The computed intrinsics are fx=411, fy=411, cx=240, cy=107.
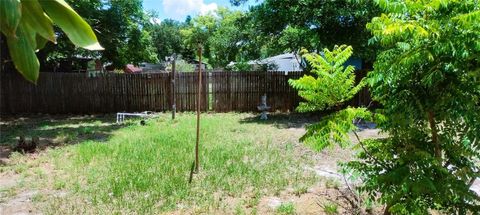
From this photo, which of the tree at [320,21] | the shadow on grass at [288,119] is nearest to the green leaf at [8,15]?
the shadow on grass at [288,119]

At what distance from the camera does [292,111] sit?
1320 cm

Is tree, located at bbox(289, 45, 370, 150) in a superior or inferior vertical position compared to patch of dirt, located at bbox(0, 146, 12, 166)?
superior

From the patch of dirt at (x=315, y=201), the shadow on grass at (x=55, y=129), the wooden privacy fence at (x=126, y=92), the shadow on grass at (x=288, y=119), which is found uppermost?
the wooden privacy fence at (x=126, y=92)

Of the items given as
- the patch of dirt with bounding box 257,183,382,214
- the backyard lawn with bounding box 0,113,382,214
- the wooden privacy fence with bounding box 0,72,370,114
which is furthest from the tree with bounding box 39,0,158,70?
the patch of dirt with bounding box 257,183,382,214

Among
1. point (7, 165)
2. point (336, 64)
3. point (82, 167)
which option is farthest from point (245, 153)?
point (336, 64)

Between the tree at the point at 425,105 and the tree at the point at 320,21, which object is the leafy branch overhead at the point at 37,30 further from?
the tree at the point at 320,21

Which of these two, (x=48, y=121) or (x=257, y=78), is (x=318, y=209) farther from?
(x=48, y=121)

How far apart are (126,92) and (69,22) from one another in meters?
14.2

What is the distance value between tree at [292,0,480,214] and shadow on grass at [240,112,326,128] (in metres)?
7.54

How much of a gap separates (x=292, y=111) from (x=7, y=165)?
8.57 metres

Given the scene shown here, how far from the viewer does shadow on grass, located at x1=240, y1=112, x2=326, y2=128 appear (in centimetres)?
1077

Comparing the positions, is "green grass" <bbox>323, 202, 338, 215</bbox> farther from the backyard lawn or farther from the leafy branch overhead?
the leafy branch overhead

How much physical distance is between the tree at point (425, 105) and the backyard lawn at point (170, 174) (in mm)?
1447

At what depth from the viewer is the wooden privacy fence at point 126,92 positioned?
13.7 m
